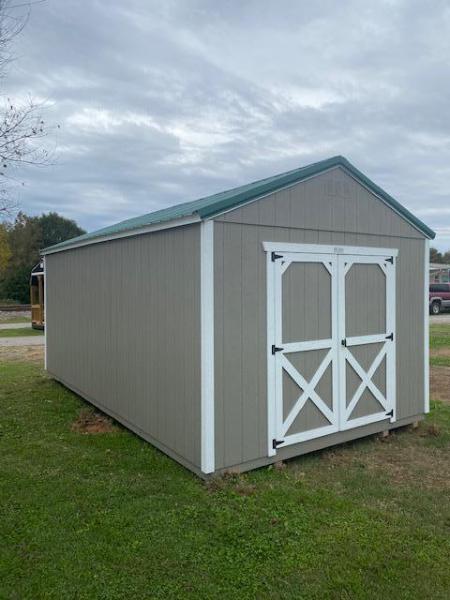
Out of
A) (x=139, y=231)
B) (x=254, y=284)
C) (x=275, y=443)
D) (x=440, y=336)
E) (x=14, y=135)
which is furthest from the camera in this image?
(x=440, y=336)

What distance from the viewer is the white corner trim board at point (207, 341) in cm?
381

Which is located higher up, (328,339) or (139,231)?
(139,231)

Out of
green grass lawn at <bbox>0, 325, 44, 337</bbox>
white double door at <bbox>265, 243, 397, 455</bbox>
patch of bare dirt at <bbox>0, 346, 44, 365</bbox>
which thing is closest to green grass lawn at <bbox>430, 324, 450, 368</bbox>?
white double door at <bbox>265, 243, 397, 455</bbox>

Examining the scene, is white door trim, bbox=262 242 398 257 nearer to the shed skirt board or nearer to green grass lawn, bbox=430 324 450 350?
the shed skirt board

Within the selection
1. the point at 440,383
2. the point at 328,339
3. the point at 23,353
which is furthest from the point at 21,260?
the point at 328,339

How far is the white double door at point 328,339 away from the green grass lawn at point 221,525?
44 cm

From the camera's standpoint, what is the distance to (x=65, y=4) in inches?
196

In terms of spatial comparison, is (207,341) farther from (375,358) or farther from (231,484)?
(375,358)

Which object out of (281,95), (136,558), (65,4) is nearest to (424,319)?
(136,558)

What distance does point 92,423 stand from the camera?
5.72m

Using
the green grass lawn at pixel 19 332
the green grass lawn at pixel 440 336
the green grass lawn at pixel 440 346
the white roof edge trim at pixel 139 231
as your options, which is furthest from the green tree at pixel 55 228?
the white roof edge trim at pixel 139 231

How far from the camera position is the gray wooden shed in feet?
12.9

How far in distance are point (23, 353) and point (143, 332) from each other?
7.96 meters

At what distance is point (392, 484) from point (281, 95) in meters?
8.47
